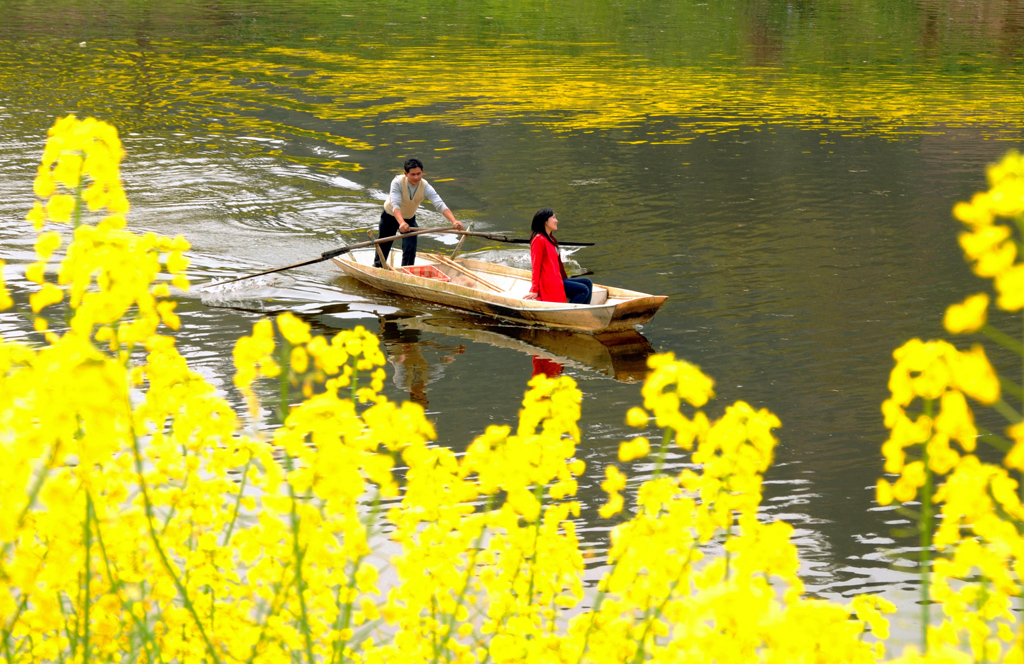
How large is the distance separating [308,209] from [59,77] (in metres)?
17.3

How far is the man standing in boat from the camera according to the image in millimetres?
15844

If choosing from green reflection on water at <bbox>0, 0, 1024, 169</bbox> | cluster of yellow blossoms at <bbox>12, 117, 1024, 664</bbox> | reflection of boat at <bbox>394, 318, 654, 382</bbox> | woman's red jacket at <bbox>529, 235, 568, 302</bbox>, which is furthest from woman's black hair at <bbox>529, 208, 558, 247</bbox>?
green reflection on water at <bbox>0, 0, 1024, 169</bbox>

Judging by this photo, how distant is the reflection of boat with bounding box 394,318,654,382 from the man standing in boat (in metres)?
1.50

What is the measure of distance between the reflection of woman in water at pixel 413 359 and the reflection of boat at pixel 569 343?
15.7 inches

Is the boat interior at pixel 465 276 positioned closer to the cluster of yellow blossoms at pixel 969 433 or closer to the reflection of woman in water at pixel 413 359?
the reflection of woman in water at pixel 413 359

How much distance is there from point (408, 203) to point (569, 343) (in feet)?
11.9

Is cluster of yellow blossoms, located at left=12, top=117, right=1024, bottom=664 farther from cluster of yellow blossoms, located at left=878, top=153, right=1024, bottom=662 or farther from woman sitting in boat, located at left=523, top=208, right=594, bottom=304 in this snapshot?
woman sitting in boat, located at left=523, top=208, right=594, bottom=304

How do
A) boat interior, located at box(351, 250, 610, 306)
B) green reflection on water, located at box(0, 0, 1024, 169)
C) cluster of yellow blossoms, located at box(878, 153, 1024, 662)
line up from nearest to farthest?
cluster of yellow blossoms, located at box(878, 153, 1024, 662) → boat interior, located at box(351, 250, 610, 306) → green reflection on water, located at box(0, 0, 1024, 169)

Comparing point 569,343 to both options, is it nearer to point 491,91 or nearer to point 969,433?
point 969,433

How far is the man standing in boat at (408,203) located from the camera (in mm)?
15844

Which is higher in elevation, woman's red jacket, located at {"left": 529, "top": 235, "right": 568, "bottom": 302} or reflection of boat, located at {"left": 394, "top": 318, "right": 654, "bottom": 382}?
woman's red jacket, located at {"left": 529, "top": 235, "right": 568, "bottom": 302}

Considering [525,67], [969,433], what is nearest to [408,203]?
[969,433]

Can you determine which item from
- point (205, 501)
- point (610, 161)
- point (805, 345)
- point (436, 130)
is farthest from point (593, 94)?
point (205, 501)

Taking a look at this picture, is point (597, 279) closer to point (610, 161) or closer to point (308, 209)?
point (308, 209)
